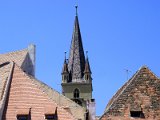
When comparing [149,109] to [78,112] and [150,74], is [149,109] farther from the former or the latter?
[78,112]

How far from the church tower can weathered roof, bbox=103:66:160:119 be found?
59227 mm

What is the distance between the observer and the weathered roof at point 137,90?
22.6 meters

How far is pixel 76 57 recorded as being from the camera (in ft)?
292

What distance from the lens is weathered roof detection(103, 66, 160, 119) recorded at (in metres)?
22.6

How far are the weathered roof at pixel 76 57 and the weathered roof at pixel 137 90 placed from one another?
63204 millimetres

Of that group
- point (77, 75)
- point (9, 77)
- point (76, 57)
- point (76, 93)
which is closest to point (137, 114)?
point (9, 77)

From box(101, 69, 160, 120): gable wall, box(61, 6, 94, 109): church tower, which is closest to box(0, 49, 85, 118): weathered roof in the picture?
box(101, 69, 160, 120): gable wall

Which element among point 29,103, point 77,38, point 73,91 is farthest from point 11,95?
point 77,38

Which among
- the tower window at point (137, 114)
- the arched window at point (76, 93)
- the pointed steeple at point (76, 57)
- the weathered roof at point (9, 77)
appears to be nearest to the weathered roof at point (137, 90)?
the tower window at point (137, 114)

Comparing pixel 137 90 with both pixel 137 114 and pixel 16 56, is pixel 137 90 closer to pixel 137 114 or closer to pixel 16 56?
pixel 137 114

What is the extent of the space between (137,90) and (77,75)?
64.2 meters

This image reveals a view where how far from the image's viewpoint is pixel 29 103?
90.0 feet

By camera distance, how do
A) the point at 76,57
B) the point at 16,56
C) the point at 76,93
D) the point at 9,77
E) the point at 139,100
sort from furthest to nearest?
the point at 76,57 → the point at 76,93 → the point at 16,56 → the point at 9,77 → the point at 139,100

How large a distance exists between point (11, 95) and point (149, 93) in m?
9.04
